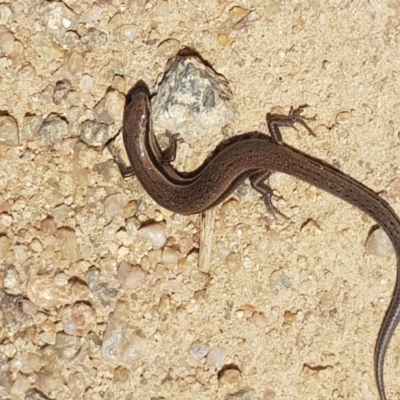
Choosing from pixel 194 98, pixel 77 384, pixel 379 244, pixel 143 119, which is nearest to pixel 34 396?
pixel 77 384

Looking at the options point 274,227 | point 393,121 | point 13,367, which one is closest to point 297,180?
point 274,227

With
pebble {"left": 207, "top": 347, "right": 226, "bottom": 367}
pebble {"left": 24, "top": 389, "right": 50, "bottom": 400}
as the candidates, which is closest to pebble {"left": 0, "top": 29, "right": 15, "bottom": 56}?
pebble {"left": 24, "top": 389, "right": 50, "bottom": 400}

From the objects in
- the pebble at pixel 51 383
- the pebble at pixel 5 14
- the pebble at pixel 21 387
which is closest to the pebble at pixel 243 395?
the pebble at pixel 51 383

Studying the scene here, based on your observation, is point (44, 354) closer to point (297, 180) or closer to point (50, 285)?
point (50, 285)

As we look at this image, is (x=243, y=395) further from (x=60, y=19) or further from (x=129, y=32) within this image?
(x=60, y=19)

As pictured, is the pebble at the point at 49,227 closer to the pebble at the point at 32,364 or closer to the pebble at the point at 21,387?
the pebble at the point at 32,364
